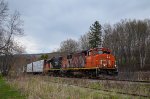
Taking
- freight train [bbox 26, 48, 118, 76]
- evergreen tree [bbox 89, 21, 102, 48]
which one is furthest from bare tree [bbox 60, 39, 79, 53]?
freight train [bbox 26, 48, 118, 76]

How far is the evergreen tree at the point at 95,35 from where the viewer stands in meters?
90.4

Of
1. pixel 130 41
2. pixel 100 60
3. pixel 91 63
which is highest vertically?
pixel 130 41

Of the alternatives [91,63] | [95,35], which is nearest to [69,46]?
[95,35]

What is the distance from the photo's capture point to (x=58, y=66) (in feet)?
142

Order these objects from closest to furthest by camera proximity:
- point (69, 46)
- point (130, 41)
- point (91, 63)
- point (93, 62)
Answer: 1. point (93, 62)
2. point (91, 63)
3. point (130, 41)
4. point (69, 46)

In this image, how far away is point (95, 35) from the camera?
92.0m

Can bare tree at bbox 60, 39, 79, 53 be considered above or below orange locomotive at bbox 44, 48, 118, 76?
above

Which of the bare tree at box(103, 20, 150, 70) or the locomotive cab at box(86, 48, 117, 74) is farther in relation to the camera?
the bare tree at box(103, 20, 150, 70)

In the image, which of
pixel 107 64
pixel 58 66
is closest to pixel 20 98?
pixel 107 64

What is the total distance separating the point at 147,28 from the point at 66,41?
4444 cm

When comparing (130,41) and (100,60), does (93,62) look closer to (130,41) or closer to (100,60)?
(100,60)

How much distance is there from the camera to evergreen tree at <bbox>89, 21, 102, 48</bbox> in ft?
297

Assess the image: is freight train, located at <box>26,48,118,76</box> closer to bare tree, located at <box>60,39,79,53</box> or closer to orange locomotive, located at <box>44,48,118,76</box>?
orange locomotive, located at <box>44,48,118,76</box>

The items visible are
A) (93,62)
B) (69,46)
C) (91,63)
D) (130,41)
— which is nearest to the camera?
(93,62)
